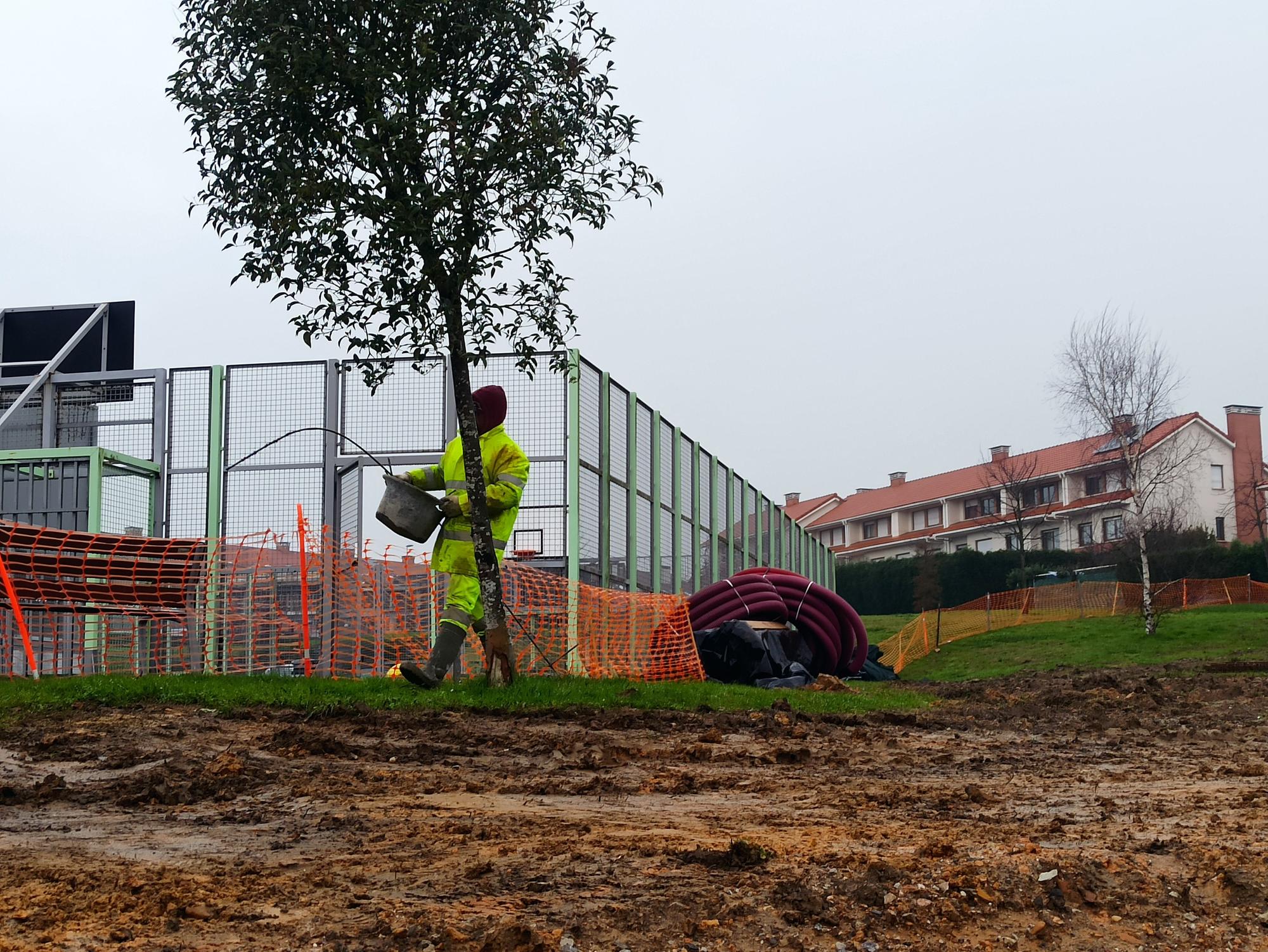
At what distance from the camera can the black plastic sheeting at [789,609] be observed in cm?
1683

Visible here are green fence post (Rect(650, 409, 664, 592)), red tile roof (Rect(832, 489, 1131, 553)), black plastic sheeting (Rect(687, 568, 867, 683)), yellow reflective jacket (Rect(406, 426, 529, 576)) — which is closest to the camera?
yellow reflective jacket (Rect(406, 426, 529, 576))

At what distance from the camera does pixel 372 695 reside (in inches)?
336

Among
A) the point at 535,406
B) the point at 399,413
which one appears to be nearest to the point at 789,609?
the point at 535,406

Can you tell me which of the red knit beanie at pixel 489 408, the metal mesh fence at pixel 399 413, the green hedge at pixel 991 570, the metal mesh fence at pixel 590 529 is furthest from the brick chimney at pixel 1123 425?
the red knit beanie at pixel 489 408

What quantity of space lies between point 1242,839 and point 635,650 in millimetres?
11021

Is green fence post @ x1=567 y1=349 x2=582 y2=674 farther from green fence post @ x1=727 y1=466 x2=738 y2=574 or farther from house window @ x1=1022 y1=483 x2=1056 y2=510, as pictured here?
house window @ x1=1022 y1=483 x2=1056 y2=510

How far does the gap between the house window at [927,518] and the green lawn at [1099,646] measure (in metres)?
45.2

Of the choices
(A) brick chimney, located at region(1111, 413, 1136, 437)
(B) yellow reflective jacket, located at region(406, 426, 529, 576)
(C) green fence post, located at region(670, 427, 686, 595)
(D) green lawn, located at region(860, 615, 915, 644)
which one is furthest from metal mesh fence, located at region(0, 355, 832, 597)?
(A) brick chimney, located at region(1111, 413, 1136, 437)

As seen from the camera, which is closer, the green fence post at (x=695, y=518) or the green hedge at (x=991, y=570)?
the green fence post at (x=695, y=518)

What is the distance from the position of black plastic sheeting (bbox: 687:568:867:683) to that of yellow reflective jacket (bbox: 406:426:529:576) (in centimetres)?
694

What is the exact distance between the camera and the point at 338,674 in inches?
537

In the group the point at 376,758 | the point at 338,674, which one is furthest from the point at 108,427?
the point at 376,758

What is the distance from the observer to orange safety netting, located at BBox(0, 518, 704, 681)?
1107 cm

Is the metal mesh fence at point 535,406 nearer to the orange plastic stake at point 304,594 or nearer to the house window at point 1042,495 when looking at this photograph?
the orange plastic stake at point 304,594
